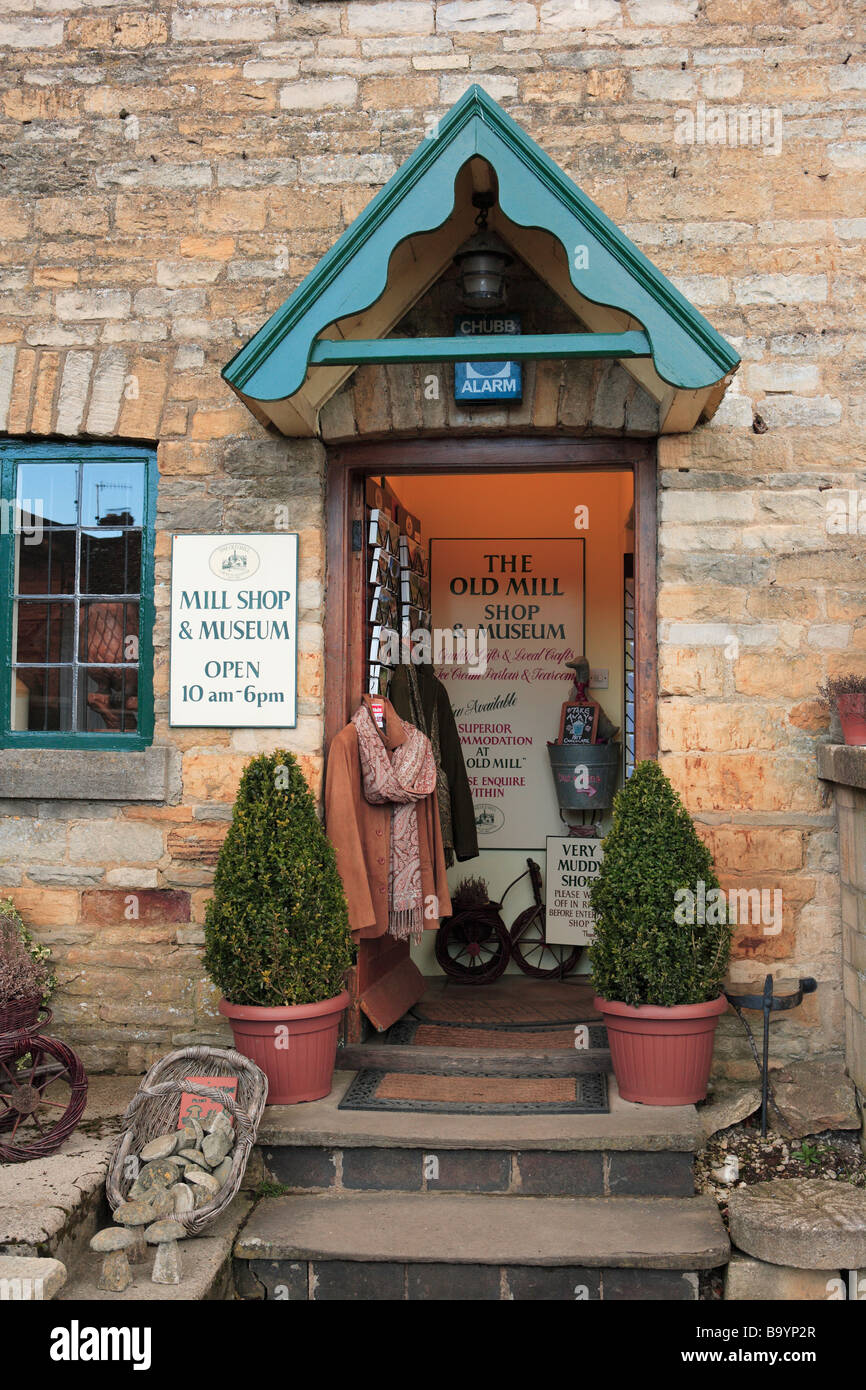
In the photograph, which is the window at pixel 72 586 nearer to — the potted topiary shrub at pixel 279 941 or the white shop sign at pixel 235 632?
the white shop sign at pixel 235 632

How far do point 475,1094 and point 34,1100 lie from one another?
1692mm

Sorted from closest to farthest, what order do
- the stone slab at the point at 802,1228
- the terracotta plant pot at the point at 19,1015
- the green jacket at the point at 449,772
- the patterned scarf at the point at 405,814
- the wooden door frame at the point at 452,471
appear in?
the stone slab at the point at 802,1228
the terracotta plant pot at the point at 19,1015
the wooden door frame at the point at 452,471
the patterned scarf at the point at 405,814
the green jacket at the point at 449,772

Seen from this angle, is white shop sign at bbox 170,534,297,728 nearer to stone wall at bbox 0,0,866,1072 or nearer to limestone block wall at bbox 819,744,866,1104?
stone wall at bbox 0,0,866,1072

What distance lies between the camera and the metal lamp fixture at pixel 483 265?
472 cm

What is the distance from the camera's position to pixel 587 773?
6441 millimetres

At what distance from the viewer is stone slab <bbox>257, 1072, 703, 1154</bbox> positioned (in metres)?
4.04

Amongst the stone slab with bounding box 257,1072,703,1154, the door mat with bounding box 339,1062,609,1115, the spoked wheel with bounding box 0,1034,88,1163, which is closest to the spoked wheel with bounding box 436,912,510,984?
the door mat with bounding box 339,1062,609,1115

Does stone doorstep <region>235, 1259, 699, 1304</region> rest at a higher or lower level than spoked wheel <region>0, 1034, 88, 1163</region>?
Answer: lower

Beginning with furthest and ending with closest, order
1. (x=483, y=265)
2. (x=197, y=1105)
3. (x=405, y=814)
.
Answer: (x=405, y=814) < (x=483, y=265) < (x=197, y=1105)

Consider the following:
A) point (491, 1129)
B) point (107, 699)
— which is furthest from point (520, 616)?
point (491, 1129)

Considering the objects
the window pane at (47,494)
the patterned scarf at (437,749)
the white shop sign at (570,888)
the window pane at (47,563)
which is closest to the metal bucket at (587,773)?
the white shop sign at (570,888)

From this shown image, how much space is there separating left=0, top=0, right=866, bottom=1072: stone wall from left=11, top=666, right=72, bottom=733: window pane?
0.37m

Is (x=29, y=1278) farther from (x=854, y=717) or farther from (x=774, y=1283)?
(x=854, y=717)

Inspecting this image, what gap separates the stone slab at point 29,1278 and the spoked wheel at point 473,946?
134 inches
